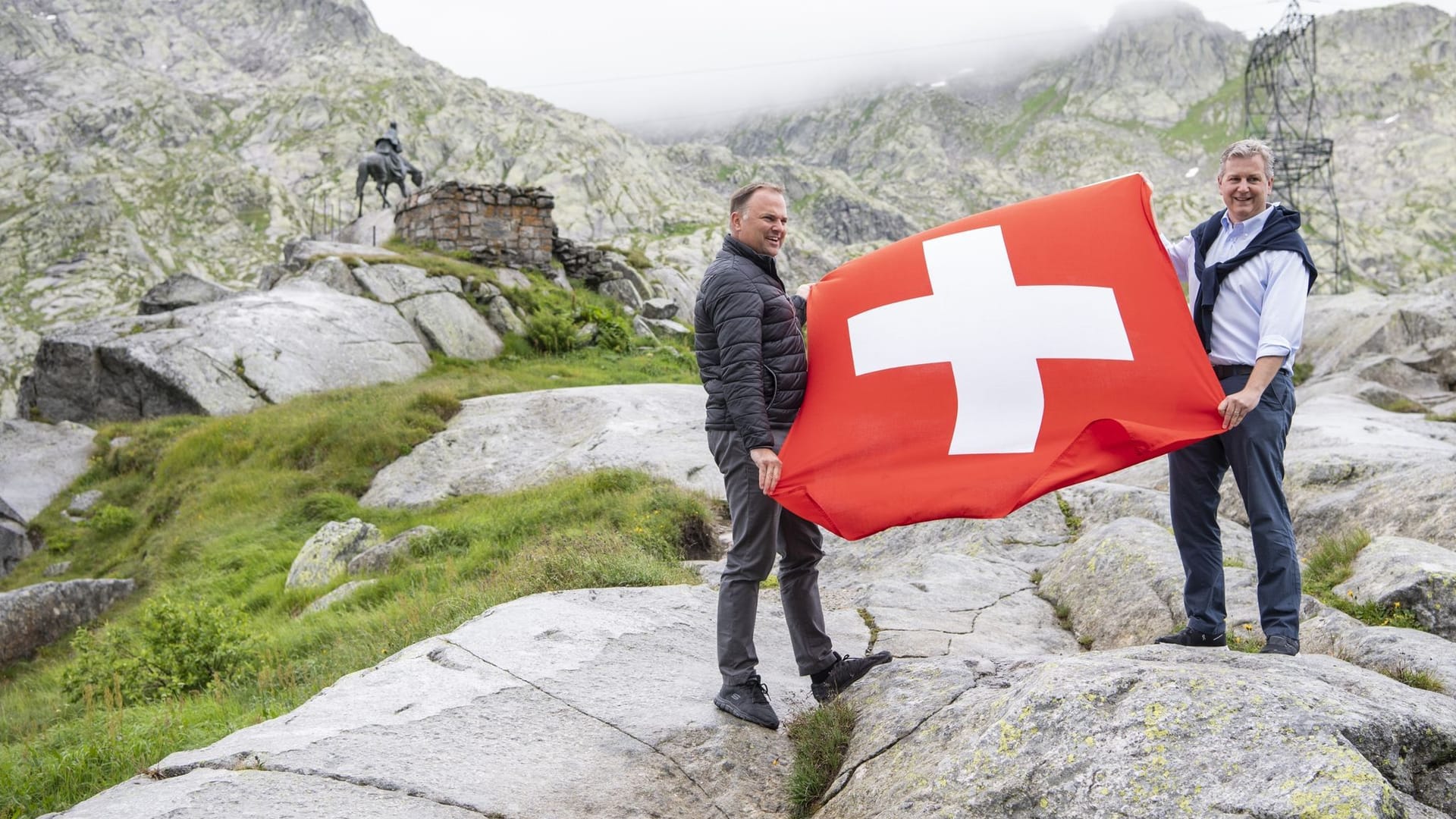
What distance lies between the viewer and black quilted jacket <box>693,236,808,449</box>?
15.9ft

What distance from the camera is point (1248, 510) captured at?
4973 mm

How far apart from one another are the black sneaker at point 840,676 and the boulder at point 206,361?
56.4 ft

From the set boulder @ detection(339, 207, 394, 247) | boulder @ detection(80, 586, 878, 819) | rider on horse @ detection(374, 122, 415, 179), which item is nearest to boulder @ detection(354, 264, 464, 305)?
boulder @ detection(339, 207, 394, 247)

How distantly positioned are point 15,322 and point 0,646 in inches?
4837

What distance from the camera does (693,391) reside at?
18594mm

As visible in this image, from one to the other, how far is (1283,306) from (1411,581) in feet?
7.37

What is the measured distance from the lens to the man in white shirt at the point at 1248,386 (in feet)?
15.8

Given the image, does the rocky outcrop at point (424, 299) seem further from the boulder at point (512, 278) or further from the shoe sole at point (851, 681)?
the shoe sole at point (851, 681)

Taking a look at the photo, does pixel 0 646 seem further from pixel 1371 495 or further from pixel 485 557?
pixel 1371 495

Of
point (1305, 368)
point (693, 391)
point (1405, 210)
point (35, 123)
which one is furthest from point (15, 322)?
point (1405, 210)

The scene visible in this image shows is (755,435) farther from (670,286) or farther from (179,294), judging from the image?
(670,286)

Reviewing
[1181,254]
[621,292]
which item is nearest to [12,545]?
[1181,254]

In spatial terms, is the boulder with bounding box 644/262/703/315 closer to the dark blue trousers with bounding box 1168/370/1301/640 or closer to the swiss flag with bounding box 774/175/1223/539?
the swiss flag with bounding box 774/175/1223/539

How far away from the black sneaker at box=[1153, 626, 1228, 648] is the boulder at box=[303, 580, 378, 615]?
751 centimetres
